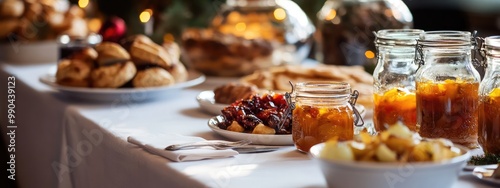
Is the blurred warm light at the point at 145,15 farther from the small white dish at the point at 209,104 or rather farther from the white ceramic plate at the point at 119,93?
the small white dish at the point at 209,104

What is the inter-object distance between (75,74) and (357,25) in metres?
0.83

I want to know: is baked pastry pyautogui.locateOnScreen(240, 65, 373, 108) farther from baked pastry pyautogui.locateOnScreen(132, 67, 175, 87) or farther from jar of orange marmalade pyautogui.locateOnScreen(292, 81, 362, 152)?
jar of orange marmalade pyautogui.locateOnScreen(292, 81, 362, 152)

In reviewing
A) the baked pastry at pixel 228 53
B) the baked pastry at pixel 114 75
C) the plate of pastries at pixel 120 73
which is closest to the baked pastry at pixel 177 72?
the plate of pastries at pixel 120 73

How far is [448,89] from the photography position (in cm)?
110

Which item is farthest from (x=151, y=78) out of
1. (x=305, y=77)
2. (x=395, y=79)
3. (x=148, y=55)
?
(x=395, y=79)

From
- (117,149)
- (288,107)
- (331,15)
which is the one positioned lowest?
(117,149)

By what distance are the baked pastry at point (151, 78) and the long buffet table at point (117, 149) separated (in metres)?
0.05

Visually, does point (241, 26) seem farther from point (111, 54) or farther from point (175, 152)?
point (175, 152)

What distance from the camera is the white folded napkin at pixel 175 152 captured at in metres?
1.13

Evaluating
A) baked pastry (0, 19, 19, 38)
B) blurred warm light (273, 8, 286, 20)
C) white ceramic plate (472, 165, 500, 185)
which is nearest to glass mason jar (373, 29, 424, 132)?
white ceramic plate (472, 165, 500, 185)

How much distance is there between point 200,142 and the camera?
3.86ft

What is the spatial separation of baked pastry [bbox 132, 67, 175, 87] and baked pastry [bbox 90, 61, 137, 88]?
0.06 ft

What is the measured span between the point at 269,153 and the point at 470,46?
35 cm

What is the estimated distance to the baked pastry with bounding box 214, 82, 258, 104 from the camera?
156 centimetres
